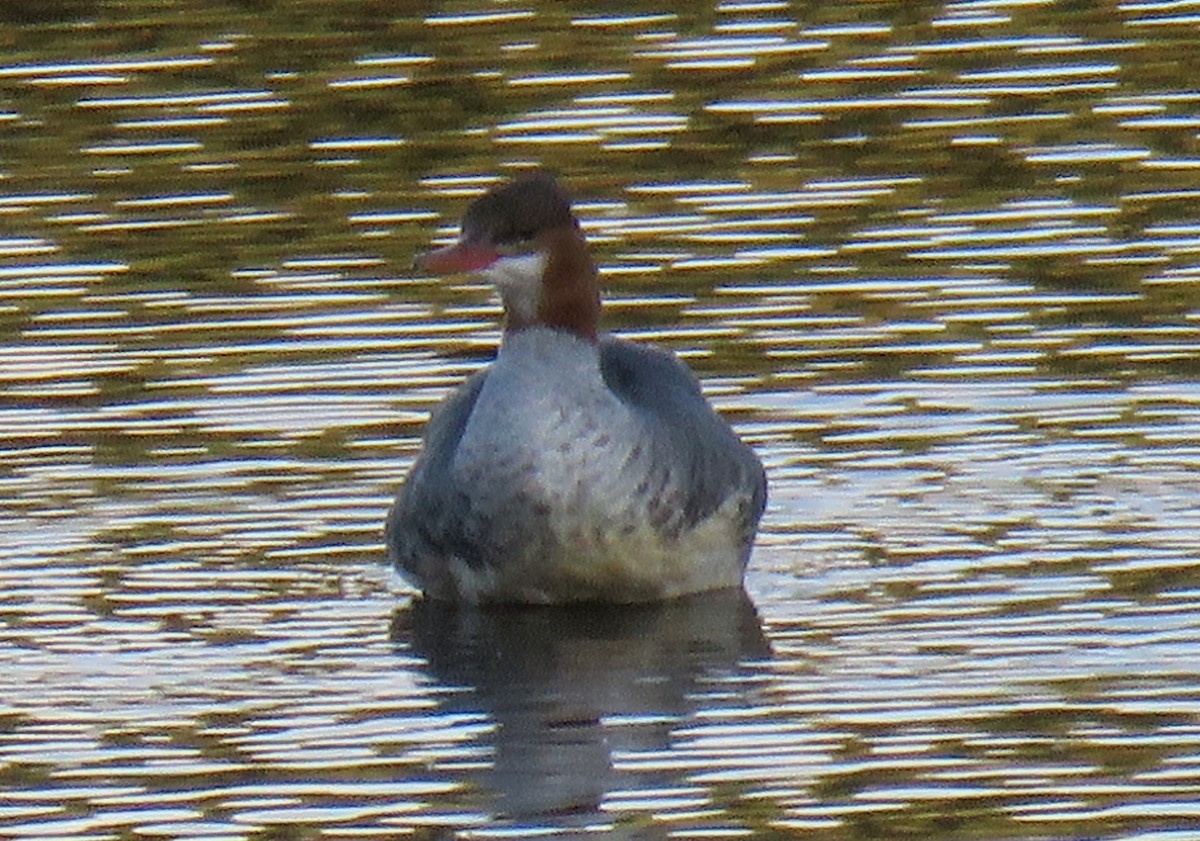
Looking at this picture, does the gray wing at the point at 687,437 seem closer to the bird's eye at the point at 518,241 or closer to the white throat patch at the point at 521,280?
the white throat patch at the point at 521,280

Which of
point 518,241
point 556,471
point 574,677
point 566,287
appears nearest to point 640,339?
point 566,287

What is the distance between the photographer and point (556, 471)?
36.1 ft

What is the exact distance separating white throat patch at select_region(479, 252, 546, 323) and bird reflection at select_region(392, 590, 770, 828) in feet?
2.84

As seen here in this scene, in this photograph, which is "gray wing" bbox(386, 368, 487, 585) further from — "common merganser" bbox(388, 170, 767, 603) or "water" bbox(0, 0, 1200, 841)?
"water" bbox(0, 0, 1200, 841)

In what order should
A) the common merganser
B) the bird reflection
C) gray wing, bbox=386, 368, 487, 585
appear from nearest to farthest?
the bird reflection, the common merganser, gray wing, bbox=386, 368, 487, 585

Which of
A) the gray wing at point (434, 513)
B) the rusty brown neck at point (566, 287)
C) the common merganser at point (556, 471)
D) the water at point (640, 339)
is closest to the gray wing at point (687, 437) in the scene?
the common merganser at point (556, 471)

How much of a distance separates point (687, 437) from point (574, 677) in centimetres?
114

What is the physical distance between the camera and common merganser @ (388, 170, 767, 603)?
11.0 m

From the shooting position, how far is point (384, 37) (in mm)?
18625

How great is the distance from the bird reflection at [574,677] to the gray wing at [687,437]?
301 mm

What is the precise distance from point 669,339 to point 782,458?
1.50 metres

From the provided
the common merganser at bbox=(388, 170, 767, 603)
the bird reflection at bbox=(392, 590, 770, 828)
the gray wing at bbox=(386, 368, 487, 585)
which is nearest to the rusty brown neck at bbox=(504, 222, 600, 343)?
the common merganser at bbox=(388, 170, 767, 603)

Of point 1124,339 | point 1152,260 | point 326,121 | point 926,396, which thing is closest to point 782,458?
point 926,396

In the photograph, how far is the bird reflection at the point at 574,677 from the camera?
9203mm
